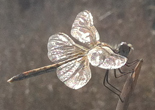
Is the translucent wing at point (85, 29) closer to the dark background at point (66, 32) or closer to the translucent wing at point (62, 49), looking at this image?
the translucent wing at point (62, 49)

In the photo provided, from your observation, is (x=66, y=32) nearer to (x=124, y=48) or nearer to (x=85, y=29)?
(x=85, y=29)

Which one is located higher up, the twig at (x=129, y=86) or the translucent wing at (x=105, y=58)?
the translucent wing at (x=105, y=58)

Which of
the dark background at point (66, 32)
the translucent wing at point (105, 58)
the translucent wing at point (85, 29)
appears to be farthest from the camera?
the dark background at point (66, 32)

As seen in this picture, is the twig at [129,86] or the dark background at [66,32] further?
the dark background at [66,32]

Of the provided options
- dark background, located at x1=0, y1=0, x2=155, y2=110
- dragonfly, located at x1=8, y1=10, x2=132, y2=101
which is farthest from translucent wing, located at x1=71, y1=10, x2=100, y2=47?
dark background, located at x1=0, y1=0, x2=155, y2=110

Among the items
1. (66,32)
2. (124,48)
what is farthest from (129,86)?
(66,32)

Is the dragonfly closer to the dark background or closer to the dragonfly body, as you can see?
the dragonfly body

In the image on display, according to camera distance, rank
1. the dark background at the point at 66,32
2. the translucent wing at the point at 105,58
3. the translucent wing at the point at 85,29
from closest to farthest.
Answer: the translucent wing at the point at 105,58 < the translucent wing at the point at 85,29 < the dark background at the point at 66,32

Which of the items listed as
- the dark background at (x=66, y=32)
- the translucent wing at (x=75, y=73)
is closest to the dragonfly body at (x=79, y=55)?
the translucent wing at (x=75, y=73)
